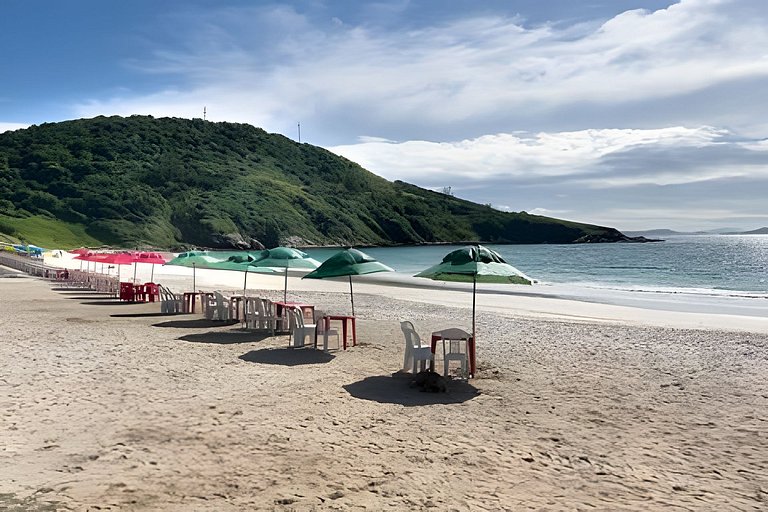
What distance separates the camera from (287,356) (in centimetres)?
1061

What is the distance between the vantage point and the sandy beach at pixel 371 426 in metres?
4.89

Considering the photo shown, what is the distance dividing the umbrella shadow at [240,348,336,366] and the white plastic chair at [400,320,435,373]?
1609 millimetres

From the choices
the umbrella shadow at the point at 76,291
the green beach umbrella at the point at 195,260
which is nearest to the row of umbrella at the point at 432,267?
the green beach umbrella at the point at 195,260

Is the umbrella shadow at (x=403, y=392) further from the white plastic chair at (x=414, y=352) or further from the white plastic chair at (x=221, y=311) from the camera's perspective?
the white plastic chair at (x=221, y=311)

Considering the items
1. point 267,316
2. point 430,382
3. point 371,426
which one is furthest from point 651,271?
point 371,426

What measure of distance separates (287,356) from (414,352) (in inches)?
110

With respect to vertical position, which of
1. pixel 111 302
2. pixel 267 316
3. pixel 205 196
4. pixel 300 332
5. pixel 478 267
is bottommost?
pixel 111 302

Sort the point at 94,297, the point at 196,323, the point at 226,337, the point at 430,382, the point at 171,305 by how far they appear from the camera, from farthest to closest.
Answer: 1. the point at 94,297
2. the point at 171,305
3. the point at 196,323
4. the point at 226,337
5. the point at 430,382

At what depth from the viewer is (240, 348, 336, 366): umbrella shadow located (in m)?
10.1

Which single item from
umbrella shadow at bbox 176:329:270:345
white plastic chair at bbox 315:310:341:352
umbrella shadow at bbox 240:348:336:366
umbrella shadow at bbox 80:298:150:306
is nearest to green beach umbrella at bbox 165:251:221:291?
umbrella shadow at bbox 80:298:150:306

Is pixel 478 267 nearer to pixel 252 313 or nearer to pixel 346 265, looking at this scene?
A: pixel 346 265

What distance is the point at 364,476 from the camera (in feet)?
17.1

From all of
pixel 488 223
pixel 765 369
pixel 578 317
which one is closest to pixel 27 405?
pixel 765 369

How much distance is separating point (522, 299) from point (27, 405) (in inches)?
753
